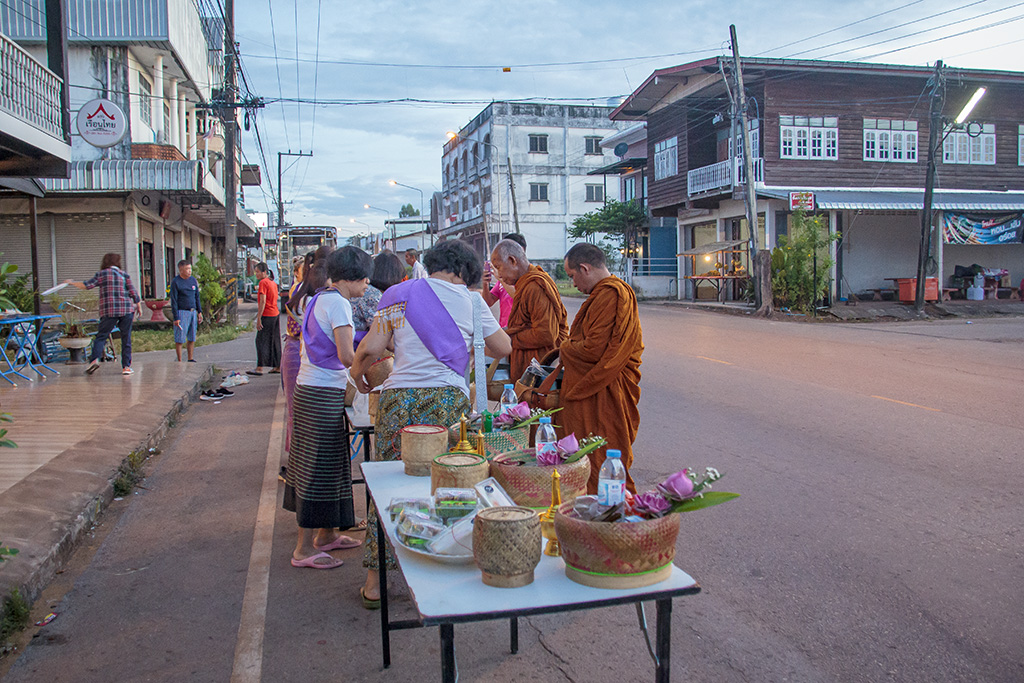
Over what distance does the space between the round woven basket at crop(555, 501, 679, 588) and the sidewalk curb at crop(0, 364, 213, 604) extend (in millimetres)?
3248

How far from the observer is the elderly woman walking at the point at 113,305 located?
11.9 m

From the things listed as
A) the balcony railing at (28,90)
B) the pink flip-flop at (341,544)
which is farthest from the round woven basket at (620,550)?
the balcony railing at (28,90)

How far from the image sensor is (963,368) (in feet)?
39.4

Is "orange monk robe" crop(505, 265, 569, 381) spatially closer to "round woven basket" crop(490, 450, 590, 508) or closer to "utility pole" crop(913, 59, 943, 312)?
"round woven basket" crop(490, 450, 590, 508)

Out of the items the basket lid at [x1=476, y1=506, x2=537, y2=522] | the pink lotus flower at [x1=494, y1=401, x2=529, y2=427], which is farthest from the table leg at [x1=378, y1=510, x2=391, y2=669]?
the basket lid at [x1=476, y1=506, x2=537, y2=522]

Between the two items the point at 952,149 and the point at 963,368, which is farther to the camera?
the point at 952,149

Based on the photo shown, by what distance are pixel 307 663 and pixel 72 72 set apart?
2149 centimetres

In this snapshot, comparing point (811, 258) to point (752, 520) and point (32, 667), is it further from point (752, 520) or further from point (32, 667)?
point (32, 667)

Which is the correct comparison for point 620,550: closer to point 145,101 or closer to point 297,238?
point 145,101

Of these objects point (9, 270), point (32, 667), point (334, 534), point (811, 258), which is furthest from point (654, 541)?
point (811, 258)

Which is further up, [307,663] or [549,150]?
[549,150]

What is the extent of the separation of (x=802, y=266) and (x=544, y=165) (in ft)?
108

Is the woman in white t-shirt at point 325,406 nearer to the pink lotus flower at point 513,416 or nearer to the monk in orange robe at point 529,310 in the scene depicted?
the pink lotus flower at point 513,416

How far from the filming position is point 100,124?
1641 cm
